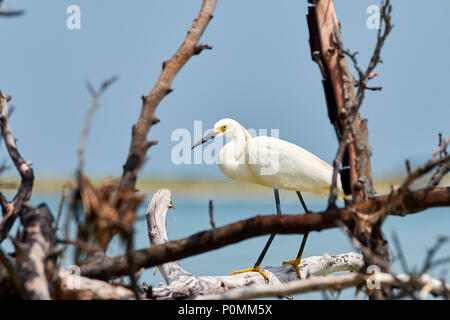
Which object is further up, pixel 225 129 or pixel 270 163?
pixel 225 129

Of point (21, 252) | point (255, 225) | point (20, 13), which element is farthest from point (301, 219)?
point (20, 13)

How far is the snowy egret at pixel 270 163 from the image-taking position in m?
2.30

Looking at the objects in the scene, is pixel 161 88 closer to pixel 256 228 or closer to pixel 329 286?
pixel 256 228

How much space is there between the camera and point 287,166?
7.62ft

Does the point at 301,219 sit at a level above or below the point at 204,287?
above

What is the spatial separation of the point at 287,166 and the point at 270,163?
0.08 m

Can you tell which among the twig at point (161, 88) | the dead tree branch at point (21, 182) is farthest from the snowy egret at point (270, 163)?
the dead tree branch at point (21, 182)

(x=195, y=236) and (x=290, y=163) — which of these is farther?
(x=290, y=163)

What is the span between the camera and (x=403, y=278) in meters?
1.20

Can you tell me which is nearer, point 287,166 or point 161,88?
point 161,88

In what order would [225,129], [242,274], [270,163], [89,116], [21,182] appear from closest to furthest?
[89,116] < [21,182] < [242,274] < [270,163] < [225,129]

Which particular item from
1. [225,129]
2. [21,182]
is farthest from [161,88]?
[225,129]

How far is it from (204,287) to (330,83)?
802 mm
